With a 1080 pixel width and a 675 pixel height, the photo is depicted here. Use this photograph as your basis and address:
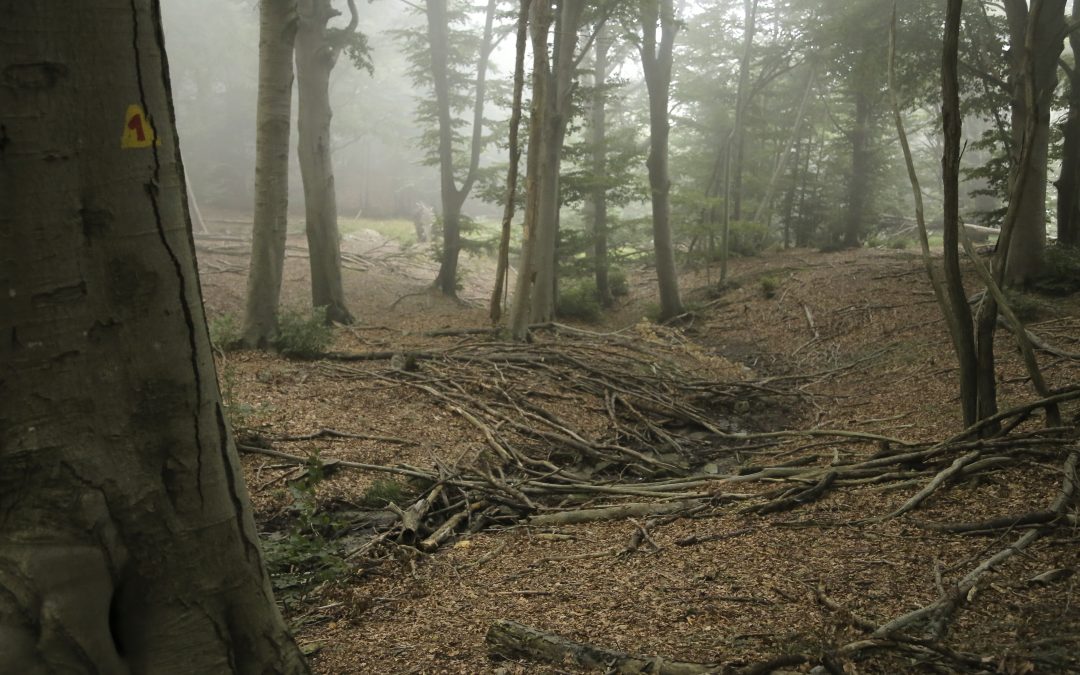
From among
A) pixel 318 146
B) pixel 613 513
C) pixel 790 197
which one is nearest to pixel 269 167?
pixel 318 146

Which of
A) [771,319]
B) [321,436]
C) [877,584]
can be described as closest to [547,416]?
[321,436]

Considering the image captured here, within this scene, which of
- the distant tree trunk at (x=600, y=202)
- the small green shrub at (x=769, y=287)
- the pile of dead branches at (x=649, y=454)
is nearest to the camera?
the pile of dead branches at (x=649, y=454)

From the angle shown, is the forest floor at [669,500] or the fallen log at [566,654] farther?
the forest floor at [669,500]

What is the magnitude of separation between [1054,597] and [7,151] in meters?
4.04

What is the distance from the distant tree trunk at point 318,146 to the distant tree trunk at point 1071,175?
1214 cm

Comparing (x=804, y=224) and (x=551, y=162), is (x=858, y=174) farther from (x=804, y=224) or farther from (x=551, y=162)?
(x=551, y=162)

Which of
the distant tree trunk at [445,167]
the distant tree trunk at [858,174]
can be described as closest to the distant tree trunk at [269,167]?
the distant tree trunk at [445,167]

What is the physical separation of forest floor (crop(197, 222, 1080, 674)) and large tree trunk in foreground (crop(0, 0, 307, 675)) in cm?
127

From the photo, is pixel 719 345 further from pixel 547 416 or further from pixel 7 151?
pixel 7 151

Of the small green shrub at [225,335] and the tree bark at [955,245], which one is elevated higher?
the tree bark at [955,245]

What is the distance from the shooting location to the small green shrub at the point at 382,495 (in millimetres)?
6008

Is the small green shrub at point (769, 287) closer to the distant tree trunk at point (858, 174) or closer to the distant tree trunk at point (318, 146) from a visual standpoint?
the distant tree trunk at point (858, 174)

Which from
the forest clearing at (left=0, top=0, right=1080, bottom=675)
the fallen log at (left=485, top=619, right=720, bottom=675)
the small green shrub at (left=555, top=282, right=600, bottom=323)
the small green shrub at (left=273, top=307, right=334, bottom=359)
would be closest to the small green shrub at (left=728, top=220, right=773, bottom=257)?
the forest clearing at (left=0, top=0, right=1080, bottom=675)

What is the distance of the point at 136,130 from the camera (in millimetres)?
2170
